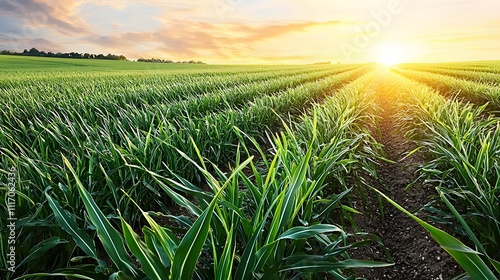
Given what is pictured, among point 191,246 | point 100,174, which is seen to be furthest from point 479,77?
point 191,246

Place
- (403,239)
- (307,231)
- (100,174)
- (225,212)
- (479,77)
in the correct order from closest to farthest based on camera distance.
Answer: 1. (307,231)
2. (225,212)
3. (100,174)
4. (403,239)
5. (479,77)

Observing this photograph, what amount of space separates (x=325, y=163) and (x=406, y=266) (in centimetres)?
87

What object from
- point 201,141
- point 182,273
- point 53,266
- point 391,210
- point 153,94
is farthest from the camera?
point 153,94

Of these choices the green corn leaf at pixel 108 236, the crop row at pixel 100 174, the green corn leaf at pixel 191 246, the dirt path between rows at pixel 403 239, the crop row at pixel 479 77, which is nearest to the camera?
the green corn leaf at pixel 191 246

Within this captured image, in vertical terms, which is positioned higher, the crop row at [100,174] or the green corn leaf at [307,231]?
the green corn leaf at [307,231]

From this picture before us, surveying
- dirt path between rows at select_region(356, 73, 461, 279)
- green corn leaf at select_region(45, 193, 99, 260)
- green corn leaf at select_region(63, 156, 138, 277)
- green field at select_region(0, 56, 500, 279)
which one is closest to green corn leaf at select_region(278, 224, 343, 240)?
green field at select_region(0, 56, 500, 279)

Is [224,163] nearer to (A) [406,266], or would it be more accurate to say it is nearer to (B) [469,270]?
(A) [406,266]

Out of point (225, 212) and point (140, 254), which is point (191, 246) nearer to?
point (140, 254)

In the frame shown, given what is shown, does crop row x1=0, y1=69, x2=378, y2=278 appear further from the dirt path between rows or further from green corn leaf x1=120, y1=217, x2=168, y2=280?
the dirt path between rows

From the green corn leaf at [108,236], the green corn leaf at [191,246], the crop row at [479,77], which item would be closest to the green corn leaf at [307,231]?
the green corn leaf at [191,246]

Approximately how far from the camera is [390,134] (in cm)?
597

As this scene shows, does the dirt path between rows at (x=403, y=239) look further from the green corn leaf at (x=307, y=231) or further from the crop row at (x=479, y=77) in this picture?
the crop row at (x=479, y=77)

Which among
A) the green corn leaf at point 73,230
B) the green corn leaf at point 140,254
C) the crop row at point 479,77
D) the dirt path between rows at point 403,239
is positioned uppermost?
the green corn leaf at point 140,254

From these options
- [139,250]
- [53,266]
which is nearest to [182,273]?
[139,250]
